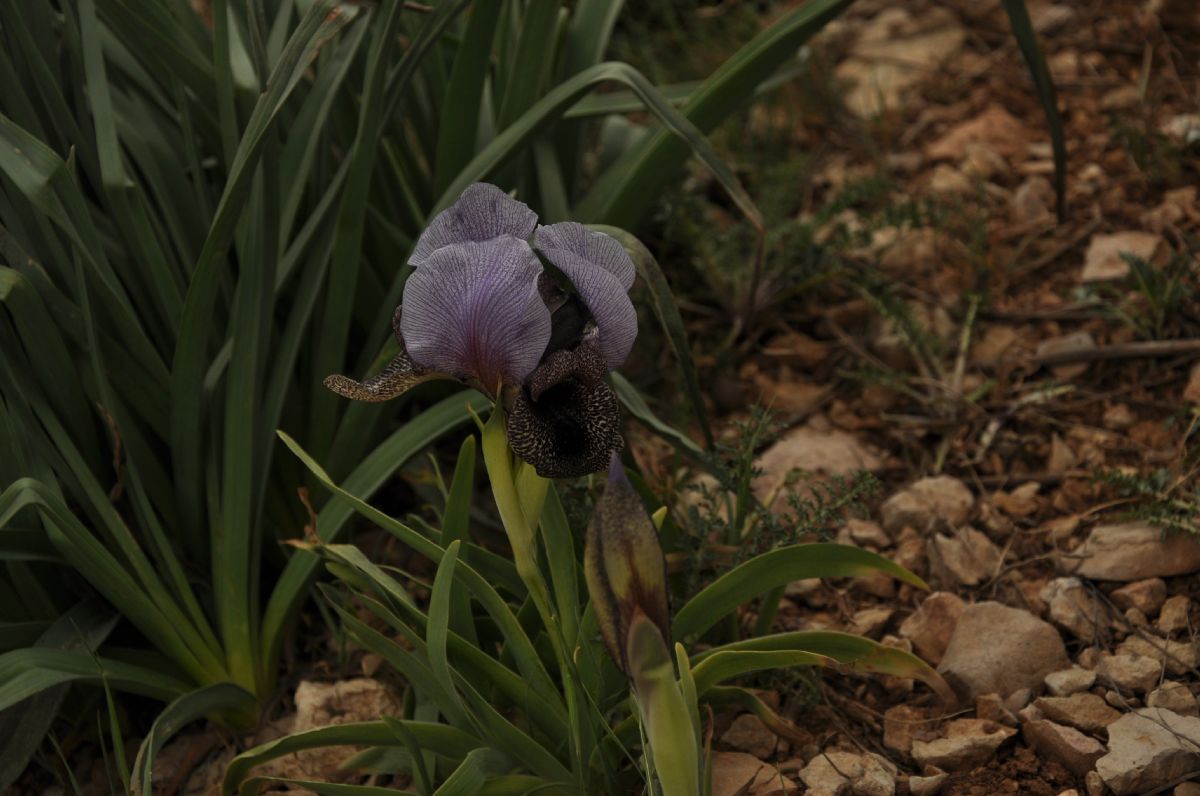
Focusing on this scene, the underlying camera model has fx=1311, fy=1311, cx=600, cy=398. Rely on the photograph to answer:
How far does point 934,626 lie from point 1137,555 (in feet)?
1.02

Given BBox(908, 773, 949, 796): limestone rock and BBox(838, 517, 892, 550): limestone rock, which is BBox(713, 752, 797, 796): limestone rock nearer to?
BBox(908, 773, 949, 796): limestone rock

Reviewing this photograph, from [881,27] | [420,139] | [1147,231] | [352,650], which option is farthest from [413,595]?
[881,27]

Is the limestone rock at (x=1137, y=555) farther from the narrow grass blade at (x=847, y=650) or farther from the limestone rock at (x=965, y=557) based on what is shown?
the narrow grass blade at (x=847, y=650)

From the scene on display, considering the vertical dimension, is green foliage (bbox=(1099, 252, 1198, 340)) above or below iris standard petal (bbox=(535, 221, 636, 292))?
below

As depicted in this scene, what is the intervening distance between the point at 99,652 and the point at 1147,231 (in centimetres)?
199

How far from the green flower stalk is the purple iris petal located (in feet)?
0.62

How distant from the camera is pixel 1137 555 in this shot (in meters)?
1.88

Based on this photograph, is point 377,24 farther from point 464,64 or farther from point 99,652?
point 99,652

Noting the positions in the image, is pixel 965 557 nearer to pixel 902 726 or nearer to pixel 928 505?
pixel 928 505

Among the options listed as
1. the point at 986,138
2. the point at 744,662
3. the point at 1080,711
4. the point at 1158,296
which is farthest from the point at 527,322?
the point at 986,138

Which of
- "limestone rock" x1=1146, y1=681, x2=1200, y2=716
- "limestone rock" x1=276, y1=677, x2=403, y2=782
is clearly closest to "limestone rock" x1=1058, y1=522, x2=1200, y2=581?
"limestone rock" x1=1146, y1=681, x2=1200, y2=716

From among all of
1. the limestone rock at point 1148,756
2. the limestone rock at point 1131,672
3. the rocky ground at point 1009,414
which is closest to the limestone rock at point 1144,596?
the rocky ground at point 1009,414

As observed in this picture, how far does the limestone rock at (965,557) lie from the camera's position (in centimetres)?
198

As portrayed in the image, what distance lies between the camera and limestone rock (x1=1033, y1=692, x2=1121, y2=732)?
1657mm
